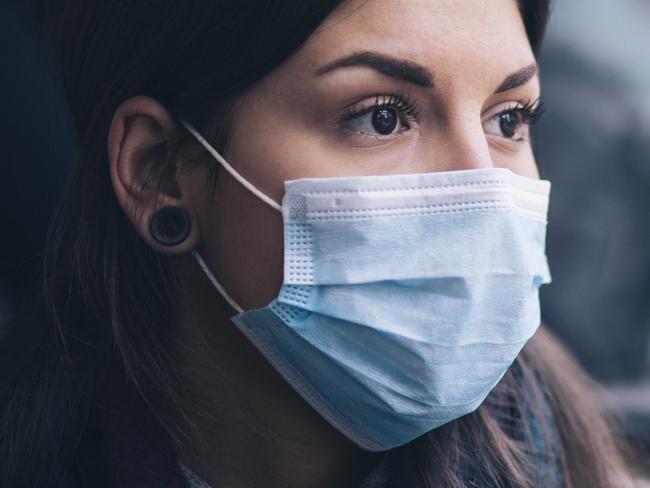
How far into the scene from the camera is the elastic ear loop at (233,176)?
1614mm

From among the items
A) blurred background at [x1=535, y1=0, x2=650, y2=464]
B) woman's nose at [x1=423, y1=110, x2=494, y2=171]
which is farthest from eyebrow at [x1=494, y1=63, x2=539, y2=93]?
blurred background at [x1=535, y1=0, x2=650, y2=464]

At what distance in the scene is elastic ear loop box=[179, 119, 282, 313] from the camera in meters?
1.61

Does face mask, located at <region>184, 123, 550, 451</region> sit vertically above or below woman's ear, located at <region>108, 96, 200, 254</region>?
below

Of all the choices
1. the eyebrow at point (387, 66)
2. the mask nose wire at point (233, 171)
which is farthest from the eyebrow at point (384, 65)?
the mask nose wire at point (233, 171)

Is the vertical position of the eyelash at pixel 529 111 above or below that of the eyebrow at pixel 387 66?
below

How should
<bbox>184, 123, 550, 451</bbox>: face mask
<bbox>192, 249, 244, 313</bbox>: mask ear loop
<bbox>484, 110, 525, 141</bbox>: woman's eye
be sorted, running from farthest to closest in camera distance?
<bbox>484, 110, 525, 141</bbox>: woman's eye → <bbox>192, 249, 244, 313</bbox>: mask ear loop → <bbox>184, 123, 550, 451</bbox>: face mask

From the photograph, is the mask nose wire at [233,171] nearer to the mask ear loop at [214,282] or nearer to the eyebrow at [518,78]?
the mask ear loop at [214,282]

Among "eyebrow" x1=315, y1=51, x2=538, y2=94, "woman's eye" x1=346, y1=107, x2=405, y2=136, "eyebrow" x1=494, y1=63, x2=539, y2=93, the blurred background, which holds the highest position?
"eyebrow" x1=315, y1=51, x2=538, y2=94

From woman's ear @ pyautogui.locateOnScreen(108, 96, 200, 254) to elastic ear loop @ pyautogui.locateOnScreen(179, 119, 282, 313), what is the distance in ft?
0.11

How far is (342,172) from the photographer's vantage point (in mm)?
1609

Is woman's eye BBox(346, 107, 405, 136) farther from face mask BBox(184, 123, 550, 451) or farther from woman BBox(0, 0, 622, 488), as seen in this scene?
face mask BBox(184, 123, 550, 451)

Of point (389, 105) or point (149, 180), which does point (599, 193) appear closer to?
point (389, 105)

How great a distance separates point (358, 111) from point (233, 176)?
277 mm

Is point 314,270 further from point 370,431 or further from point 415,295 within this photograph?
point 370,431
